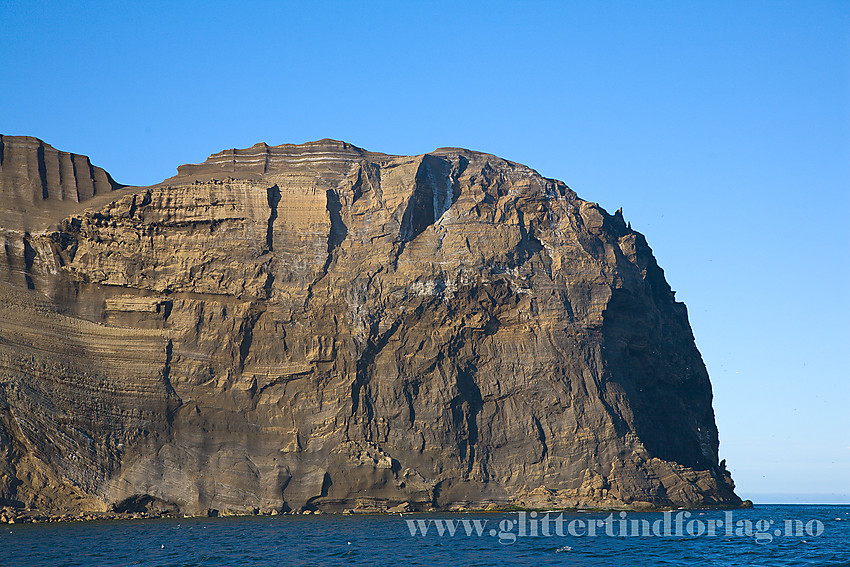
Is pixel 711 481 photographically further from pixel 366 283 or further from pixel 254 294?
pixel 254 294

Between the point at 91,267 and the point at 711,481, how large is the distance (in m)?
46.7

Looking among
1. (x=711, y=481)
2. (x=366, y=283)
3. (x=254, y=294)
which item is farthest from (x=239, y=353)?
(x=711, y=481)

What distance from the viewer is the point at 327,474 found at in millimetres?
62375

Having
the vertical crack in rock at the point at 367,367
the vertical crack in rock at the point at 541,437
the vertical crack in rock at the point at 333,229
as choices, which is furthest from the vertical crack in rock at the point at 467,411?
the vertical crack in rock at the point at 333,229

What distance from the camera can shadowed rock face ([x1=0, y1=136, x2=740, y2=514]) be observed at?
203ft

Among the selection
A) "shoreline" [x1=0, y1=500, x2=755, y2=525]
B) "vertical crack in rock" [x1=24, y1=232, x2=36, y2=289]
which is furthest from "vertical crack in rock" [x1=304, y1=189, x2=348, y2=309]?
"vertical crack in rock" [x1=24, y1=232, x2=36, y2=289]

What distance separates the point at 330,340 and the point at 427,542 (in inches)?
1026

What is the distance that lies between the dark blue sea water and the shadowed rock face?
5536 mm

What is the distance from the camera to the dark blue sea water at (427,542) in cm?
3616

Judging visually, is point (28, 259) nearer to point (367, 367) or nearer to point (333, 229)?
point (333, 229)

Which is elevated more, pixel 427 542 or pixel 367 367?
pixel 367 367

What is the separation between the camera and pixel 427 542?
42.5 m

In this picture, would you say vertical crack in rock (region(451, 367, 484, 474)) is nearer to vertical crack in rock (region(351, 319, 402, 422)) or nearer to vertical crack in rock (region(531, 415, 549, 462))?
vertical crack in rock (region(531, 415, 549, 462))

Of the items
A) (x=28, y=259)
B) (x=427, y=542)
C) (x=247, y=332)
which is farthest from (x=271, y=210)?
(x=427, y=542)
